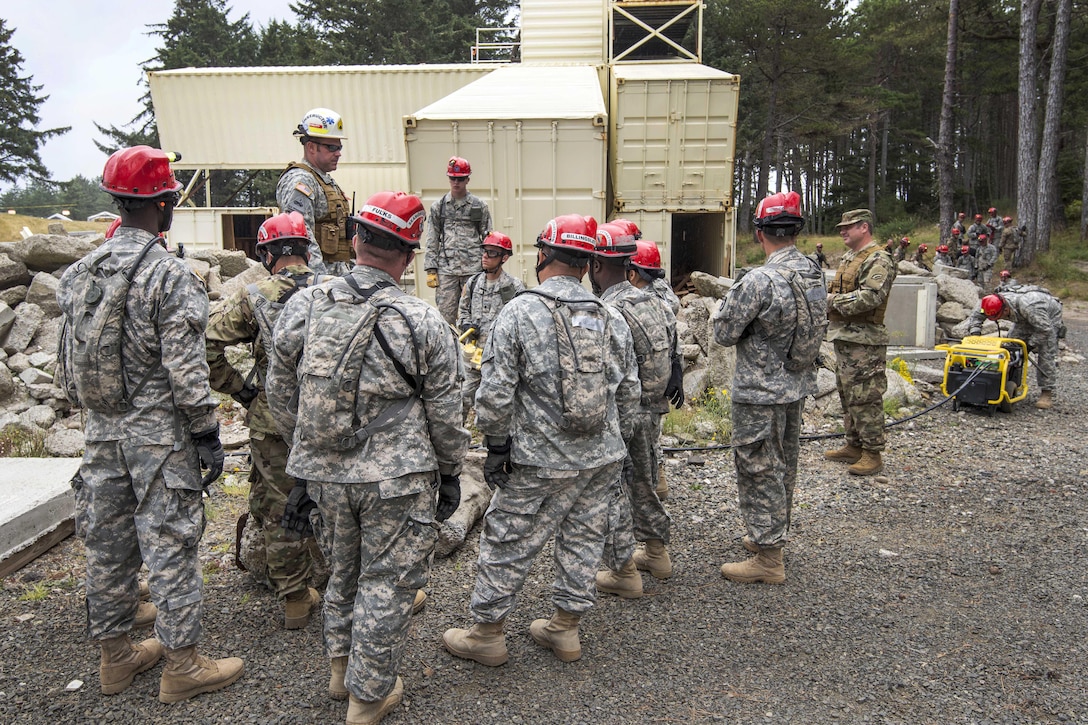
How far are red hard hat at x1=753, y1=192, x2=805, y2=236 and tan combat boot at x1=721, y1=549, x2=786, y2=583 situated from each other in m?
1.92

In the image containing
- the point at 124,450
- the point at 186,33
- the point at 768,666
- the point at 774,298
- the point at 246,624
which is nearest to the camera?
the point at 124,450

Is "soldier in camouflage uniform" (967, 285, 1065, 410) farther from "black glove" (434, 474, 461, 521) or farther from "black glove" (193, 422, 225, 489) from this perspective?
"black glove" (193, 422, 225, 489)

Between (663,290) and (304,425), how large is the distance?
3.10 m

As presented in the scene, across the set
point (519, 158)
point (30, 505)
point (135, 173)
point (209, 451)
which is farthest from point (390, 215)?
point (519, 158)

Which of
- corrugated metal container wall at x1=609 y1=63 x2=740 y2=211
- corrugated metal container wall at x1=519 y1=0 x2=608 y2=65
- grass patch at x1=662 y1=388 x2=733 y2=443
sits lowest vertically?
grass patch at x1=662 y1=388 x2=733 y2=443

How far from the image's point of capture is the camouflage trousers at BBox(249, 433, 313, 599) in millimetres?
3719

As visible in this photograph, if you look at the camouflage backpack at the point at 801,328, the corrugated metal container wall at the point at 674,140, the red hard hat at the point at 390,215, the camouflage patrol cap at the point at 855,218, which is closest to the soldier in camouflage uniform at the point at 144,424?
the red hard hat at the point at 390,215

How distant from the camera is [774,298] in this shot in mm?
4312

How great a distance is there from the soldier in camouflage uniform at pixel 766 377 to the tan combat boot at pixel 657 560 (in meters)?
0.35

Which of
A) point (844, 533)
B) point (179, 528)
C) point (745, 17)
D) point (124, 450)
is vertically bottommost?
point (844, 533)

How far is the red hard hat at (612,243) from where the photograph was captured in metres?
3.96

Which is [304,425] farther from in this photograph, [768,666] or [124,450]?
[768,666]

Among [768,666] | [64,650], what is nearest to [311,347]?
[64,650]

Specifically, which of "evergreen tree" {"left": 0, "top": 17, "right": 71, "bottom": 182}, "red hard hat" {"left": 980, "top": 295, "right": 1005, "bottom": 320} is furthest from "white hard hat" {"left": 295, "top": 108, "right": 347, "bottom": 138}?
"evergreen tree" {"left": 0, "top": 17, "right": 71, "bottom": 182}
